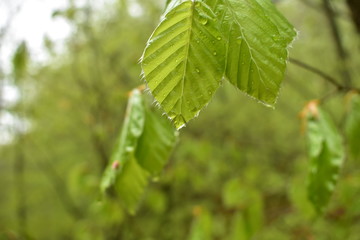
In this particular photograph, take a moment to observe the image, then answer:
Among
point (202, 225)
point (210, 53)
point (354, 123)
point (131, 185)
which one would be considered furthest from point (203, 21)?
point (202, 225)

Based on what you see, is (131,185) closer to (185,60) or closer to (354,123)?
(185,60)

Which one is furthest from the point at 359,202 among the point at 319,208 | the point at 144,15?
the point at 144,15

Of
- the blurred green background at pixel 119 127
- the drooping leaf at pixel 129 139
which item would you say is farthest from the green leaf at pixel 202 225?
the drooping leaf at pixel 129 139

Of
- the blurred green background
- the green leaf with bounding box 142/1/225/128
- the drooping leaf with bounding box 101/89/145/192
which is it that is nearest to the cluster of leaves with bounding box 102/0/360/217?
the green leaf with bounding box 142/1/225/128

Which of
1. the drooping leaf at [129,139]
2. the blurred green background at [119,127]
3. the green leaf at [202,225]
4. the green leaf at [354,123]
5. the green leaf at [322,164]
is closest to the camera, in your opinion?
the drooping leaf at [129,139]

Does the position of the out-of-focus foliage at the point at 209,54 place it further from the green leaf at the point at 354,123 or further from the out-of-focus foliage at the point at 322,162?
the green leaf at the point at 354,123

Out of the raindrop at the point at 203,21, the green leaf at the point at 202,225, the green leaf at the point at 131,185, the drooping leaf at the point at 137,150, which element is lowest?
the green leaf at the point at 202,225
